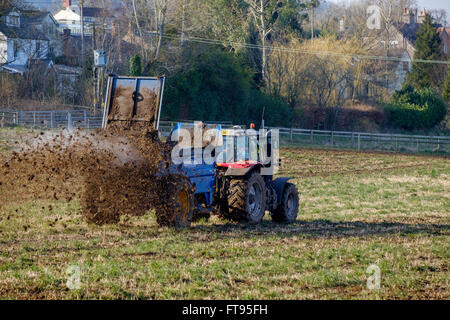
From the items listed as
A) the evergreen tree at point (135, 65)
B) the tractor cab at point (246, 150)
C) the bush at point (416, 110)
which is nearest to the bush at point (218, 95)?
the evergreen tree at point (135, 65)

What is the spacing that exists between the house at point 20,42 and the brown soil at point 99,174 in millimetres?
32450

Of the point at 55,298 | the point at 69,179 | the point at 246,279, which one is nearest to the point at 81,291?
the point at 55,298

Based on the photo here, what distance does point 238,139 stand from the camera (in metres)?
14.9

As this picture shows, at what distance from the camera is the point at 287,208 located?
1625cm

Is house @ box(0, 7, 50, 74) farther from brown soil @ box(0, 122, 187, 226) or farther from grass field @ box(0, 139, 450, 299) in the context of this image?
brown soil @ box(0, 122, 187, 226)

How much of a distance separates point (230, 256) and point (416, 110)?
50.8 meters

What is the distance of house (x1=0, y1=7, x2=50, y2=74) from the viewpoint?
146 feet

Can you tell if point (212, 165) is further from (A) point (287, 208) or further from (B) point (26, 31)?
(B) point (26, 31)

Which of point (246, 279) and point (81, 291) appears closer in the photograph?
point (81, 291)

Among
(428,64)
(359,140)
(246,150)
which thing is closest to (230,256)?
(246,150)

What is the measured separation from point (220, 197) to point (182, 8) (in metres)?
34.3

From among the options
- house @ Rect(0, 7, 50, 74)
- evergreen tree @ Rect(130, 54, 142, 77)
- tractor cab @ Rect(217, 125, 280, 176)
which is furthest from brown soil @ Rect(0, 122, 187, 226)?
house @ Rect(0, 7, 50, 74)

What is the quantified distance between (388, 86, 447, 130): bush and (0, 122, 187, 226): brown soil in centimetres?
4837

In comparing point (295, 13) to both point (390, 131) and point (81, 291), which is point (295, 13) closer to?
point (390, 131)
